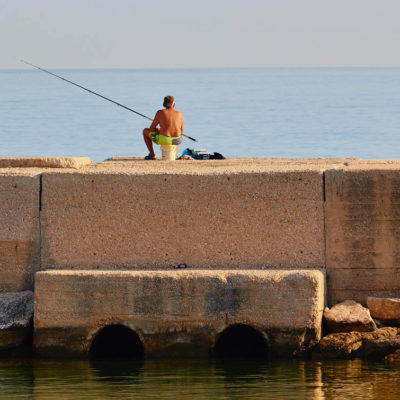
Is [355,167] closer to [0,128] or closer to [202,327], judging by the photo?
[202,327]

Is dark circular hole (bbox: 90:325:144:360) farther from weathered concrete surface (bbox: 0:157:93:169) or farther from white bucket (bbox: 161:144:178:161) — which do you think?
white bucket (bbox: 161:144:178:161)

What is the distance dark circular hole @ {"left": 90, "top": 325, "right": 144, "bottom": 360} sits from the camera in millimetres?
7633

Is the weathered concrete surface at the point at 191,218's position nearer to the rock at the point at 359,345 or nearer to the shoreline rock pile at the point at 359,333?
the shoreline rock pile at the point at 359,333

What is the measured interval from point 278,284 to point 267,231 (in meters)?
0.48

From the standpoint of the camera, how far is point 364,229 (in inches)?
292

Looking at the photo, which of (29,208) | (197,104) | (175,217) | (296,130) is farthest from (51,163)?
(197,104)

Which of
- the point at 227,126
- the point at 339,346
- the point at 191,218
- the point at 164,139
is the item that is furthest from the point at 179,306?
the point at 227,126

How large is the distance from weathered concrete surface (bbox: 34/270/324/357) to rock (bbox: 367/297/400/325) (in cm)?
41

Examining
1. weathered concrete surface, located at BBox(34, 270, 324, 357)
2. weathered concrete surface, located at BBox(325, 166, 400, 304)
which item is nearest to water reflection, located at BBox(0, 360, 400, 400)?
weathered concrete surface, located at BBox(34, 270, 324, 357)

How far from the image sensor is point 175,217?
7.48 metres

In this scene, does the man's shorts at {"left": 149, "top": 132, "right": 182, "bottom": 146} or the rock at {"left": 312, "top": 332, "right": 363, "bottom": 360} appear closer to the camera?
the rock at {"left": 312, "top": 332, "right": 363, "bottom": 360}

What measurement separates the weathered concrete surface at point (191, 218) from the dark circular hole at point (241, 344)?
610mm

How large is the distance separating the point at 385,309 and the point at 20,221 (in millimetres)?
2780

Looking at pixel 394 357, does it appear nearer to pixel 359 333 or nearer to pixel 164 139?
pixel 359 333
